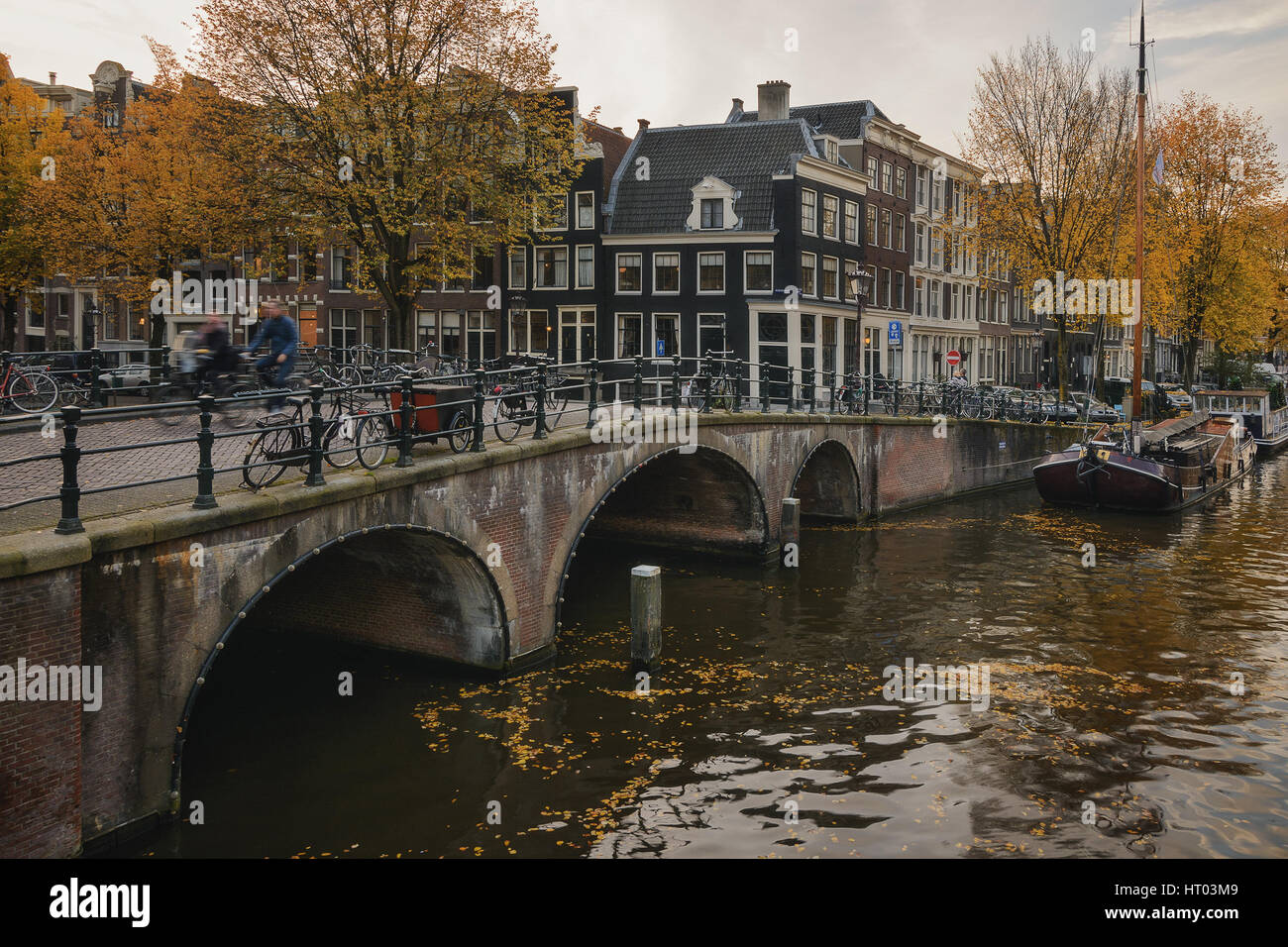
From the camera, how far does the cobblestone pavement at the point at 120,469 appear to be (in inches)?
372

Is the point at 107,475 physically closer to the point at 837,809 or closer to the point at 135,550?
the point at 135,550

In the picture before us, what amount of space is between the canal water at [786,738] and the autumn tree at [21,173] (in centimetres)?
2536

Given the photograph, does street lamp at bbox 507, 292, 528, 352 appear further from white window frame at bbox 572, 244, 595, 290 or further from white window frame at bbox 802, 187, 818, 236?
white window frame at bbox 802, 187, 818, 236

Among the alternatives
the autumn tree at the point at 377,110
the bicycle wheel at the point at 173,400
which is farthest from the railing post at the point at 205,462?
the autumn tree at the point at 377,110

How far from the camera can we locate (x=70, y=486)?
8453 millimetres

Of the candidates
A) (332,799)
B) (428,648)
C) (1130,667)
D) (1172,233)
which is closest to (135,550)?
(332,799)

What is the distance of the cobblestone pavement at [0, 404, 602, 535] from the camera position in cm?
944


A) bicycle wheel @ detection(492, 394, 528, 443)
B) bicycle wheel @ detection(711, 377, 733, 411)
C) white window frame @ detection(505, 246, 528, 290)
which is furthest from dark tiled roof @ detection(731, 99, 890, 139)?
bicycle wheel @ detection(492, 394, 528, 443)

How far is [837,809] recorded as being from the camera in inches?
422

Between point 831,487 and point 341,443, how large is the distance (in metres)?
17.4

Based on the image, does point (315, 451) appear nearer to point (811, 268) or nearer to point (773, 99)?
point (811, 268)

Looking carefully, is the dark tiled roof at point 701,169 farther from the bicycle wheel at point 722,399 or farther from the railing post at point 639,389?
the railing post at point 639,389

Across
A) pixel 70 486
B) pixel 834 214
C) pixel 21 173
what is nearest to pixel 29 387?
pixel 70 486

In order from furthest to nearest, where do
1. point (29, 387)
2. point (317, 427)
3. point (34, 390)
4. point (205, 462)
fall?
1. point (29, 387)
2. point (34, 390)
3. point (317, 427)
4. point (205, 462)
